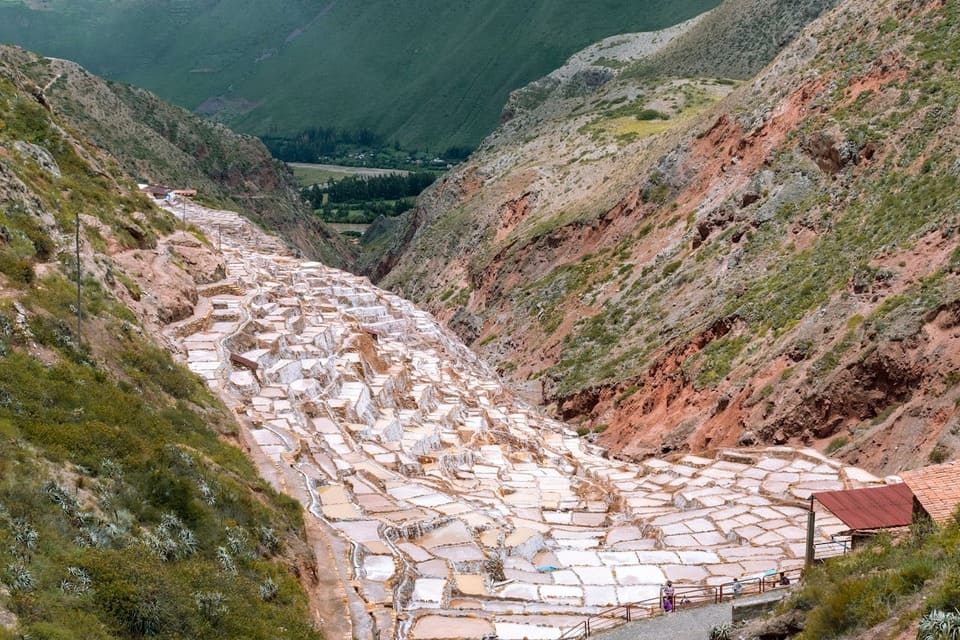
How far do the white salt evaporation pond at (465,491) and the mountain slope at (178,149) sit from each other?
45880 mm

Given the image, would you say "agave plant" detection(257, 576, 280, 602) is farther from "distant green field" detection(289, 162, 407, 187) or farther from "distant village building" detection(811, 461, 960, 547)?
"distant green field" detection(289, 162, 407, 187)

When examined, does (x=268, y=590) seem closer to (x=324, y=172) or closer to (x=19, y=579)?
(x=19, y=579)

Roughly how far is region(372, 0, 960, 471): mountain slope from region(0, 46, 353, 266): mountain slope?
36.1 meters

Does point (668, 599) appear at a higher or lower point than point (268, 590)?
lower

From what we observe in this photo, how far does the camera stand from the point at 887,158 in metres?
28.9

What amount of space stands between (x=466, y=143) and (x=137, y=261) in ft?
581

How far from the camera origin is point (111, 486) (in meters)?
11.0

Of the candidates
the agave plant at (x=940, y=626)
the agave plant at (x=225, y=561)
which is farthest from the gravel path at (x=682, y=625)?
the agave plant at (x=225, y=561)

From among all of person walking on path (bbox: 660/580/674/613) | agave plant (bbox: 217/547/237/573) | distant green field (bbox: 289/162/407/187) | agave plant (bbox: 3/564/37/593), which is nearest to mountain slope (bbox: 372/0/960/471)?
person walking on path (bbox: 660/580/674/613)

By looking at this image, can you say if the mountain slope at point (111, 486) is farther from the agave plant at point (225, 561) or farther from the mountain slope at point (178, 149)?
the mountain slope at point (178, 149)

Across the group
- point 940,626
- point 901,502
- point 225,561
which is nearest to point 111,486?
point 225,561

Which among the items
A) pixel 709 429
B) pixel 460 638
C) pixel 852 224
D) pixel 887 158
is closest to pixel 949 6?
pixel 887 158

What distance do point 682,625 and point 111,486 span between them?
7.81 m

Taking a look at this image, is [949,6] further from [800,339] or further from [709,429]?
[709,429]
